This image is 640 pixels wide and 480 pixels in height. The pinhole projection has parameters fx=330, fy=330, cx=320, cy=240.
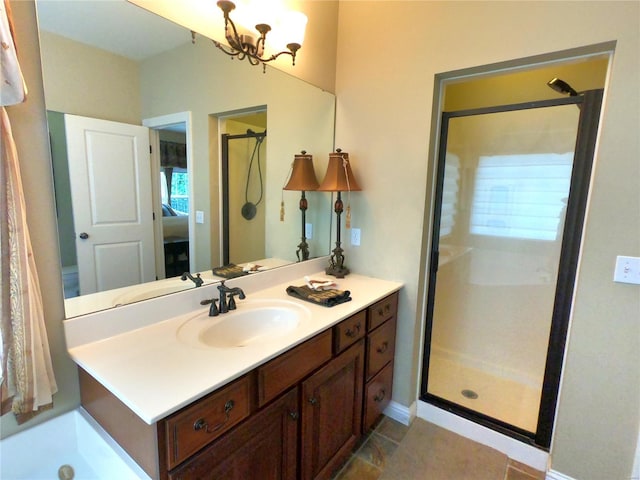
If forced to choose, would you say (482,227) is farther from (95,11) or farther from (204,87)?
(95,11)

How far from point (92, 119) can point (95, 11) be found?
36 centimetres

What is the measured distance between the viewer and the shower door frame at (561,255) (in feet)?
5.02

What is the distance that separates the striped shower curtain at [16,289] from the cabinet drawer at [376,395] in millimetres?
1398

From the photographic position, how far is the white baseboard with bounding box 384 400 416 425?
2.06 m

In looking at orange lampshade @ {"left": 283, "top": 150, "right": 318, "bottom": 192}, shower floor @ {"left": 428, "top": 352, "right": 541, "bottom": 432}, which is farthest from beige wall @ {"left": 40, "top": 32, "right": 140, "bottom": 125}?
shower floor @ {"left": 428, "top": 352, "right": 541, "bottom": 432}

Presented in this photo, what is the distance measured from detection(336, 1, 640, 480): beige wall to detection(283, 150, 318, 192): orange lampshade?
0.29 metres

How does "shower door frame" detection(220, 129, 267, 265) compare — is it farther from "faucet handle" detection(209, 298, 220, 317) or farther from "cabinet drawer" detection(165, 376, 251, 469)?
"cabinet drawer" detection(165, 376, 251, 469)

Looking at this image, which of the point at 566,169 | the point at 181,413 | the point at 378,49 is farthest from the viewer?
the point at 566,169

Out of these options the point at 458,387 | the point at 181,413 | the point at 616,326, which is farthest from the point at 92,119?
the point at 458,387

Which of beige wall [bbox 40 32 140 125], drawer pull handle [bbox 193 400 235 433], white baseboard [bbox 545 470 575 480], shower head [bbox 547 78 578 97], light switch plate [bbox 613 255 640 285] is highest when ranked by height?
shower head [bbox 547 78 578 97]

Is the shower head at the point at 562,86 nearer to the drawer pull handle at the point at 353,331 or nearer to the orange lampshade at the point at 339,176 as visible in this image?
the orange lampshade at the point at 339,176

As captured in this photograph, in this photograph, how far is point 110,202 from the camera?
126 centimetres

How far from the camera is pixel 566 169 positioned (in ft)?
6.69

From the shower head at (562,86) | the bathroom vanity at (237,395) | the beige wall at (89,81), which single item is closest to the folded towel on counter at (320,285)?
the bathroom vanity at (237,395)
